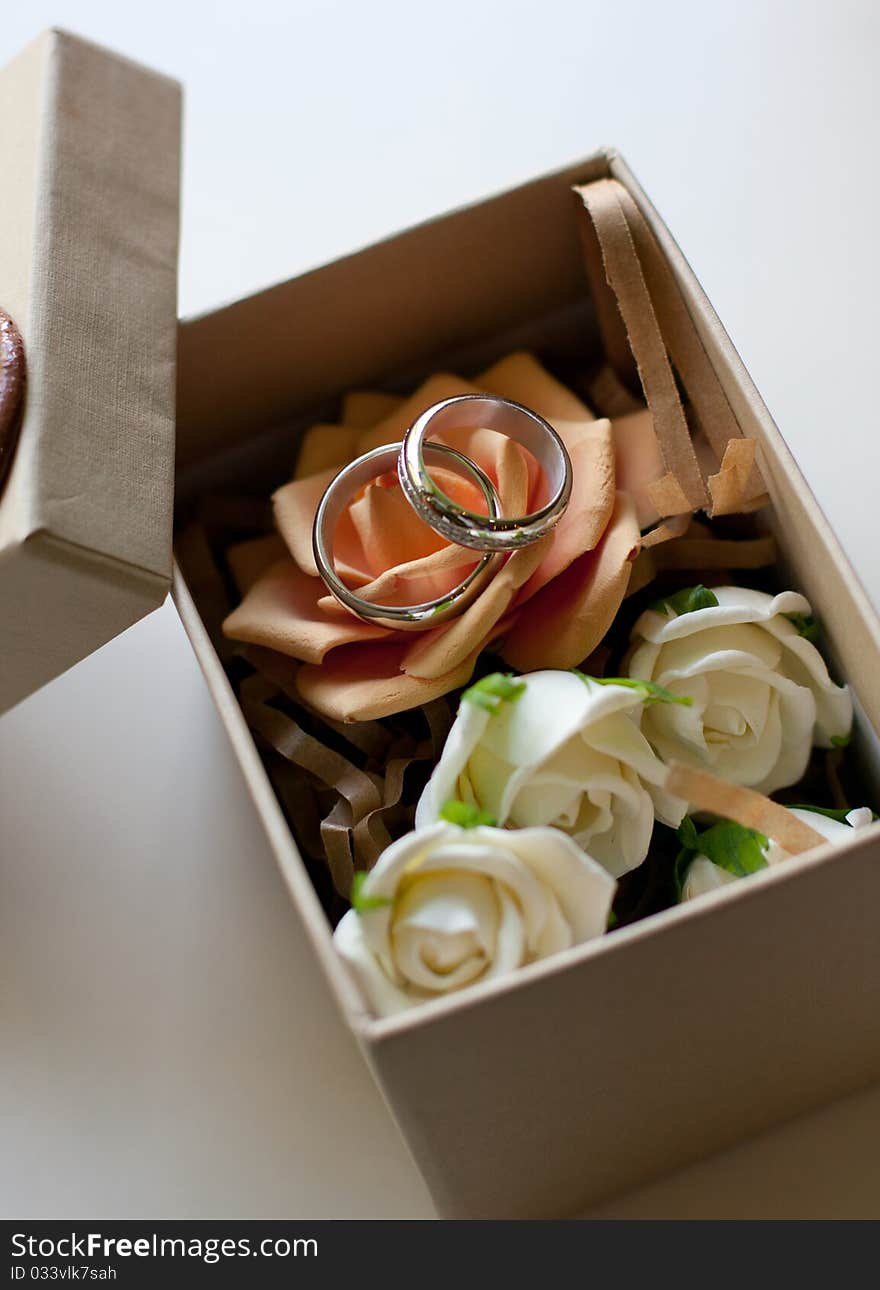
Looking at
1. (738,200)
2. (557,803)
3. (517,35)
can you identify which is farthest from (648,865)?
(517,35)

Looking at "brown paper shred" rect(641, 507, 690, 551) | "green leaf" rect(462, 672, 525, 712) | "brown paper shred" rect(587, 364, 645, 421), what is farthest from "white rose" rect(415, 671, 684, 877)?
"brown paper shred" rect(587, 364, 645, 421)

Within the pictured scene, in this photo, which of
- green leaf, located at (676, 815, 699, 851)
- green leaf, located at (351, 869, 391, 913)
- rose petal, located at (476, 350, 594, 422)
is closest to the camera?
green leaf, located at (351, 869, 391, 913)

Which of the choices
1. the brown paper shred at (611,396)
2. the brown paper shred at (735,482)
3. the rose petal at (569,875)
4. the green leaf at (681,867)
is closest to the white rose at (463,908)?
the rose petal at (569,875)

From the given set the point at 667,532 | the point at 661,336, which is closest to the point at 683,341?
the point at 661,336

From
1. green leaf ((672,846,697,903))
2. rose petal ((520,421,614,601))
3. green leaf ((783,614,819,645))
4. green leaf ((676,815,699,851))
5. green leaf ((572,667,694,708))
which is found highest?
rose petal ((520,421,614,601))

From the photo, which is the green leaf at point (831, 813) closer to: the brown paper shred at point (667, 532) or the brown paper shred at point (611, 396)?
the brown paper shred at point (667, 532)

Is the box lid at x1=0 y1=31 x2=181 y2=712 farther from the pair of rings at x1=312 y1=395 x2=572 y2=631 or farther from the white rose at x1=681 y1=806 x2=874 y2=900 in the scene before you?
the white rose at x1=681 y1=806 x2=874 y2=900
